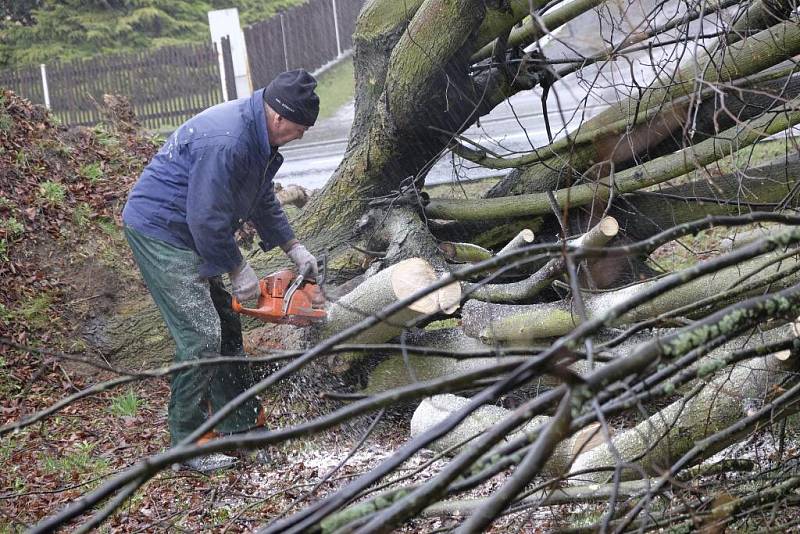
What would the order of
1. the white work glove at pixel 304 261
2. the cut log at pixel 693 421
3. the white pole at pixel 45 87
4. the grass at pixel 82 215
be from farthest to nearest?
1. the white pole at pixel 45 87
2. the grass at pixel 82 215
3. the white work glove at pixel 304 261
4. the cut log at pixel 693 421

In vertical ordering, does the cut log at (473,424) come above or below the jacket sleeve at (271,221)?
below

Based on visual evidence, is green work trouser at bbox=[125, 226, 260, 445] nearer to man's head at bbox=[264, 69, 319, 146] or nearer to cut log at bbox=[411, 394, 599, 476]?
man's head at bbox=[264, 69, 319, 146]

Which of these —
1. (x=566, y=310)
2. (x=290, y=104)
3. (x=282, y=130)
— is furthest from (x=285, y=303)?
(x=566, y=310)

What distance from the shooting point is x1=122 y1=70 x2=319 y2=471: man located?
14.8 feet

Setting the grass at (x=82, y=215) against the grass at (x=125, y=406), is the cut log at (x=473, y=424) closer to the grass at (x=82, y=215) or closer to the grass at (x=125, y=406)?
the grass at (x=125, y=406)

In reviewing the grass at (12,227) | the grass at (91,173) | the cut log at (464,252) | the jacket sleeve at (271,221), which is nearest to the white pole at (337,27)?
the grass at (91,173)

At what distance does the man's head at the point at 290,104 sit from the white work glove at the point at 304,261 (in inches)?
32.5

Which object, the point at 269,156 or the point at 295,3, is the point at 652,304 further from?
the point at 295,3

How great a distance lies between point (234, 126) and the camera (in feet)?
15.0

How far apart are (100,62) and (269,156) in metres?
13.7

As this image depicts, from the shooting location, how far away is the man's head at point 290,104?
15.0 feet

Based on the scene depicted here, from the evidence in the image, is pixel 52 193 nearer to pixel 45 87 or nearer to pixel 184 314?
pixel 184 314

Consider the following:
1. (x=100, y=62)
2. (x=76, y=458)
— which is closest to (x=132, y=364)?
(x=76, y=458)

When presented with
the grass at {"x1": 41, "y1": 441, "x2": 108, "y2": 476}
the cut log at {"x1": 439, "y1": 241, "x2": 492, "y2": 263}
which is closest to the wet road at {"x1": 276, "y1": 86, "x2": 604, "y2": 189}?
the cut log at {"x1": 439, "y1": 241, "x2": 492, "y2": 263}
